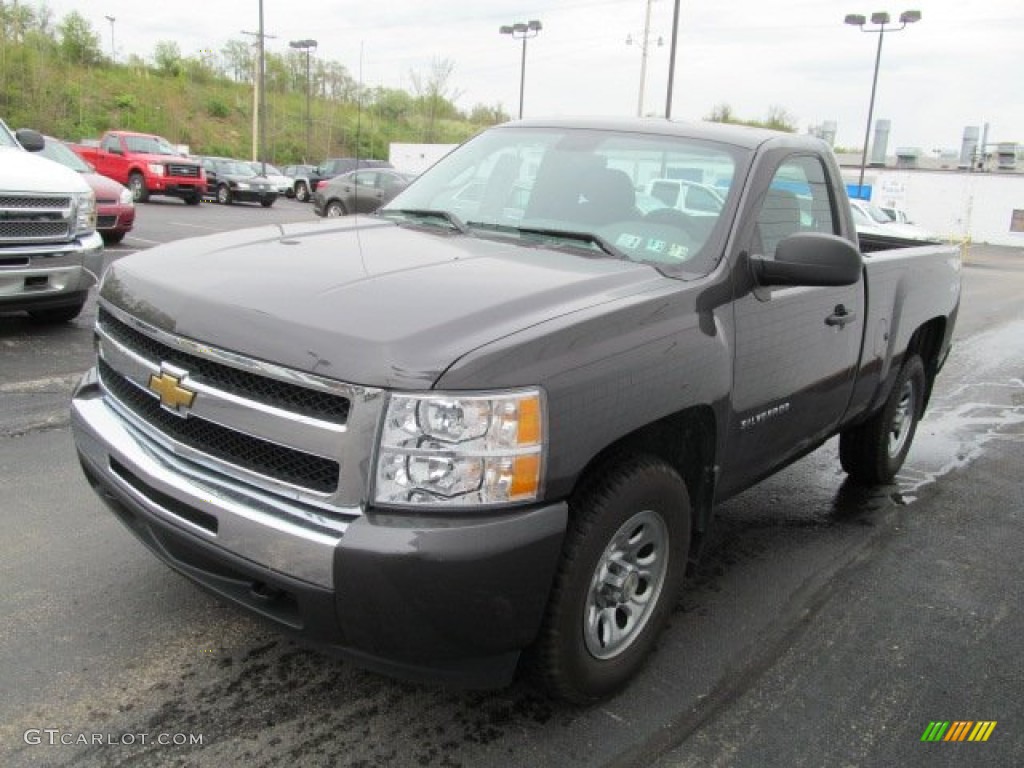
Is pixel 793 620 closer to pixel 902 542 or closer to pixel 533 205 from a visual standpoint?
pixel 902 542

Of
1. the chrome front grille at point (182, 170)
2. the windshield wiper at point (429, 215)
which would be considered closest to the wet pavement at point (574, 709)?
the windshield wiper at point (429, 215)

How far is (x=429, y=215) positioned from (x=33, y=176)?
4.67m

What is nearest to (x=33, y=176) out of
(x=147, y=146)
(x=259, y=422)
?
(x=259, y=422)

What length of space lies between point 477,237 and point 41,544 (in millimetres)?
2243

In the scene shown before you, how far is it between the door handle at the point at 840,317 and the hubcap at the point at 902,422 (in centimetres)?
132

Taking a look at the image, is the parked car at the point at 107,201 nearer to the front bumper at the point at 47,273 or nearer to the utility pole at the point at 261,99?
the front bumper at the point at 47,273

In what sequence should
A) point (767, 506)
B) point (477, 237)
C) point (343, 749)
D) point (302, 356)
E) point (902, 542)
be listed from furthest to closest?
point (767, 506)
point (902, 542)
point (477, 237)
point (343, 749)
point (302, 356)

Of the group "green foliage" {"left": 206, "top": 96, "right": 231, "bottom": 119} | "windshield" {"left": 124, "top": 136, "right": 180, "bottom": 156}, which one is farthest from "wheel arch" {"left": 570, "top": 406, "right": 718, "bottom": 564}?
"green foliage" {"left": 206, "top": 96, "right": 231, "bottom": 119}

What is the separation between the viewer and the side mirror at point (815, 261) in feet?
9.98

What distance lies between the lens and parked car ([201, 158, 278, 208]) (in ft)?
94.9

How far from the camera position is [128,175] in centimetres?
2562

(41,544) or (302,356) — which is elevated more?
(302,356)

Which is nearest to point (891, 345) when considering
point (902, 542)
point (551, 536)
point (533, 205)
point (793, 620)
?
point (902, 542)

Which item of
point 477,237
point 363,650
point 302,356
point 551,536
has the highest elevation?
point 477,237
